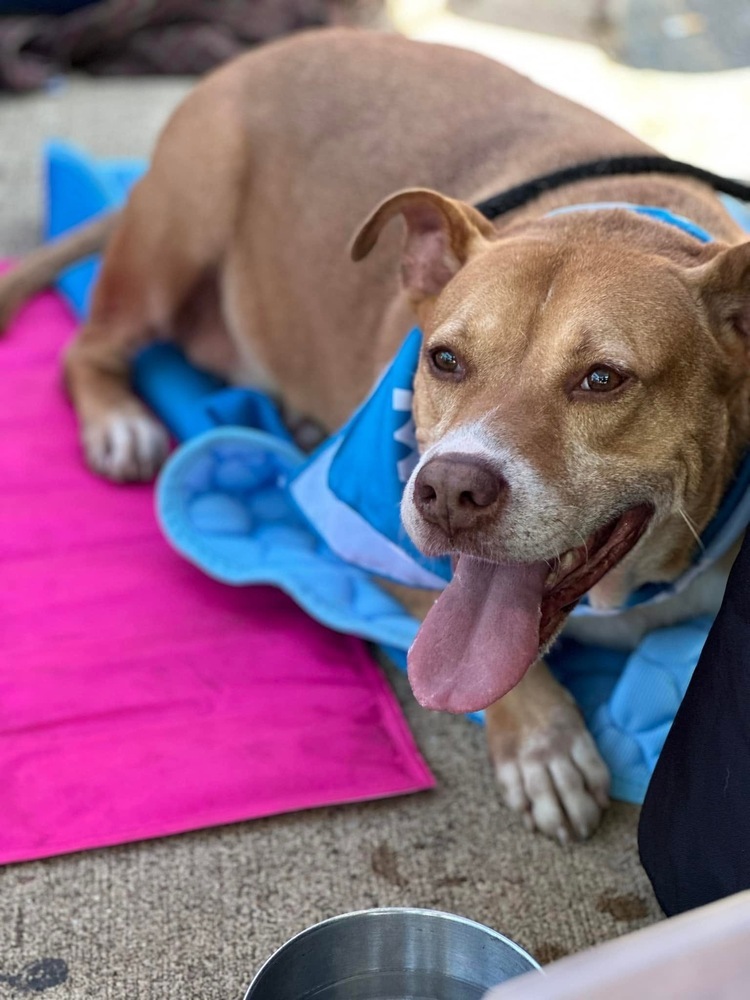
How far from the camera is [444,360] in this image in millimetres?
2021

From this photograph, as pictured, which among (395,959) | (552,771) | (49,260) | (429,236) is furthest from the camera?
(49,260)

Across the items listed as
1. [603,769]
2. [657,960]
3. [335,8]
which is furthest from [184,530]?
[335,8]

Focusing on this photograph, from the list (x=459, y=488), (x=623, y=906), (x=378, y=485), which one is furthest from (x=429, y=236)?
(x=623, y=906)

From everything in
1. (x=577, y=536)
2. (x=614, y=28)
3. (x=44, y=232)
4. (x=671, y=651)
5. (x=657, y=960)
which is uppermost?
(x=657, y=960)

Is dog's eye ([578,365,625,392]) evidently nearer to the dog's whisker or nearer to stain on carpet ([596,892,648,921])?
the dog's whisker

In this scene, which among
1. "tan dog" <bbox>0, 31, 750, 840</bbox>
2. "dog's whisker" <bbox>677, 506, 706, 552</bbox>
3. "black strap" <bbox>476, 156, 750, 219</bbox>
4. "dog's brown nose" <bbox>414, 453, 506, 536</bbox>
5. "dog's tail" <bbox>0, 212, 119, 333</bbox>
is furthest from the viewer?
"dog's tail" <bbox>0, 212, 119, 333</bbox>

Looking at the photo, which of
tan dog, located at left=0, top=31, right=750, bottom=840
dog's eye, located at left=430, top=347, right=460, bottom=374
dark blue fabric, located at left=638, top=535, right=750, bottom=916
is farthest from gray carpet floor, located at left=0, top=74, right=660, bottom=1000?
dog's eye, located at left=430, top=347, right=460, bottom=374

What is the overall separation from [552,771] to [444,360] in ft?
2.51

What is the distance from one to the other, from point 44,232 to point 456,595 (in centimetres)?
306

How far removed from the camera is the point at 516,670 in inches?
72.1

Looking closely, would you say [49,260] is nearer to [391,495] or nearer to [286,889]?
[391,495]

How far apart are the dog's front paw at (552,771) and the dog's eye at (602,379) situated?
2.22 feet

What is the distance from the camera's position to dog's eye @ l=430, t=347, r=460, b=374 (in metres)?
2.00

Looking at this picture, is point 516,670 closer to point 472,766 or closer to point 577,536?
point 577,536
